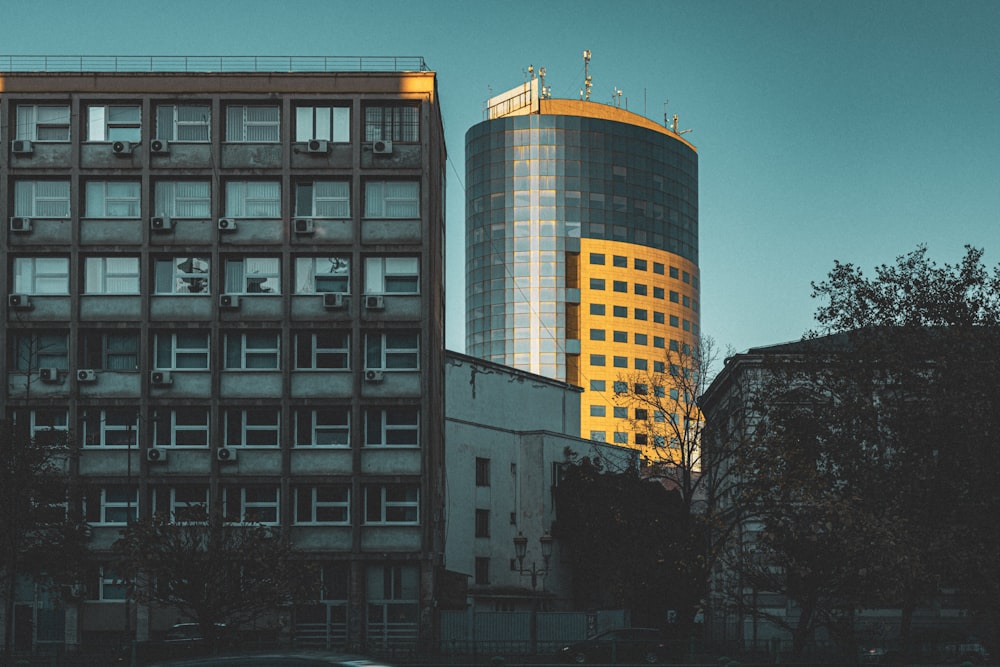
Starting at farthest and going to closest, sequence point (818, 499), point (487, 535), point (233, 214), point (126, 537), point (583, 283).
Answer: point (583, 283), point (487, 535), point (233, 214), point (126, 537), point (818, 499)

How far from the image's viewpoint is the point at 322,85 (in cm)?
5091

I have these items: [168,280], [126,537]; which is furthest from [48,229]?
[126,537]

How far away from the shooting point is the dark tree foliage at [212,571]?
116ft

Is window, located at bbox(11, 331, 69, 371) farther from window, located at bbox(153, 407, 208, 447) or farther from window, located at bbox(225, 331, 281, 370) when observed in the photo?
window, located at bbox(225, 331, 281, 370)

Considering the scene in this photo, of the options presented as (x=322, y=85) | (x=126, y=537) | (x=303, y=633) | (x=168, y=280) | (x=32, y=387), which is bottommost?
(x=303, y=633)

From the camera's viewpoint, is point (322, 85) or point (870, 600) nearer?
point (870, 600)

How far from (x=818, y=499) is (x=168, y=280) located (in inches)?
1103

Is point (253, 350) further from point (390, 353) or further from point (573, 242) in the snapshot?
point (573, 242)

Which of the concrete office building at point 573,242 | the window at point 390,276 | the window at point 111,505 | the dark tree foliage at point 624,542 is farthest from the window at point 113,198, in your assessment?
the concrete office building at point 573,242

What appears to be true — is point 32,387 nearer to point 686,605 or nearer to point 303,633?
point 303,633

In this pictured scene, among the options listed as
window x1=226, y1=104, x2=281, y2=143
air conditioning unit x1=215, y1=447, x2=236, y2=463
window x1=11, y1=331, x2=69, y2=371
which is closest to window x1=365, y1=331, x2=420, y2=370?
air conditioning unit x1=215, y1=447, x2=236, y2=463

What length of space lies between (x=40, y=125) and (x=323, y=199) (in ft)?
35.4

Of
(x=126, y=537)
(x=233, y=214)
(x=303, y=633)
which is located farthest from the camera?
(x=233, y=214)

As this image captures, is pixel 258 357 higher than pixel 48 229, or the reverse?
pixel 48 229
